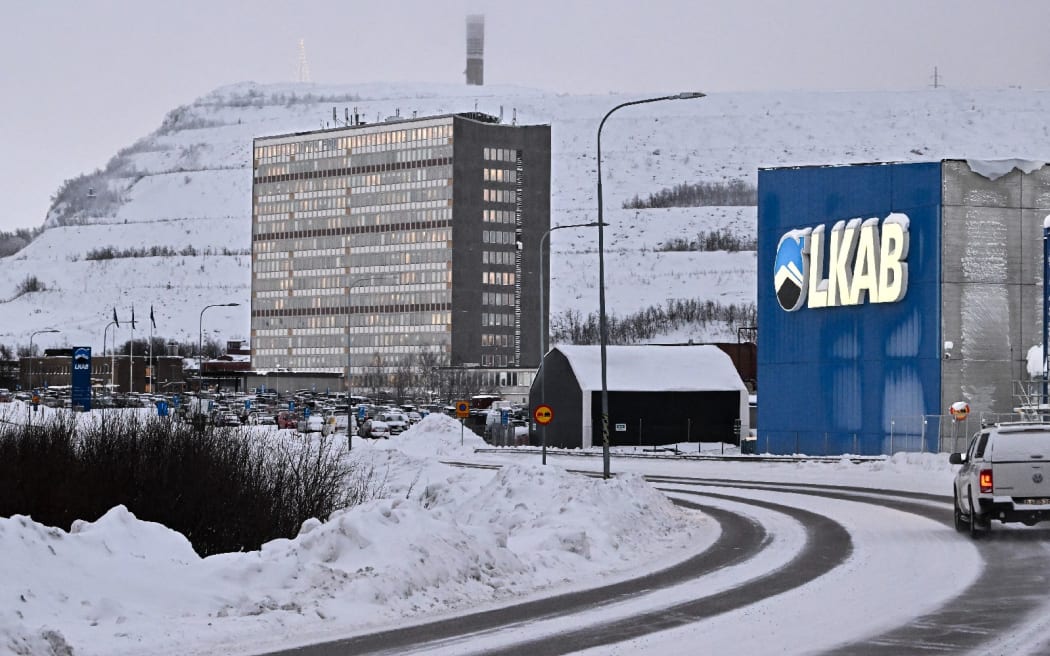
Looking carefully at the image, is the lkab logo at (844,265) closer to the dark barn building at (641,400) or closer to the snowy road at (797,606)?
the dark barn building at (641,400)

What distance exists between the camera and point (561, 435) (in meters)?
81.6

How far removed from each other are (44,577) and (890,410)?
53.4 metres

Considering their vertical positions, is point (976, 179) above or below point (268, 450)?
above

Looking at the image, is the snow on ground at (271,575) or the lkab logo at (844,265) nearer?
the snow on ground at (271,575)

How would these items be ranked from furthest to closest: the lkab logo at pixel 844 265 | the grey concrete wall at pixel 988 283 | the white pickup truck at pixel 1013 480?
the lkab logo at pixel 844 265, the grey concrete wall at pixel 988 283, the white pickup truck at pixel 1013 480

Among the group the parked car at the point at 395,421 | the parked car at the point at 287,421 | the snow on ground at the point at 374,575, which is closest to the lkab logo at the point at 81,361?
the snow on ground at the point at 374,575

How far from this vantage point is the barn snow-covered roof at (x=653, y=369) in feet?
268

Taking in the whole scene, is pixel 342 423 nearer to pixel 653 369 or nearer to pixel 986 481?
pixel 653 369

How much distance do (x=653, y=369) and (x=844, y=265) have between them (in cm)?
1952

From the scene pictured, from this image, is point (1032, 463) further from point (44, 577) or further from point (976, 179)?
point (976, 179)

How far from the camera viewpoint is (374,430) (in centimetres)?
9500

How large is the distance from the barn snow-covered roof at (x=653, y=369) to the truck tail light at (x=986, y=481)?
56.4 meters

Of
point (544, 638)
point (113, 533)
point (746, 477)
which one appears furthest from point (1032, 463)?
point (746, 477)

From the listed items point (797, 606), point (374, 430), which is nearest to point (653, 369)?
point (374, 430)
